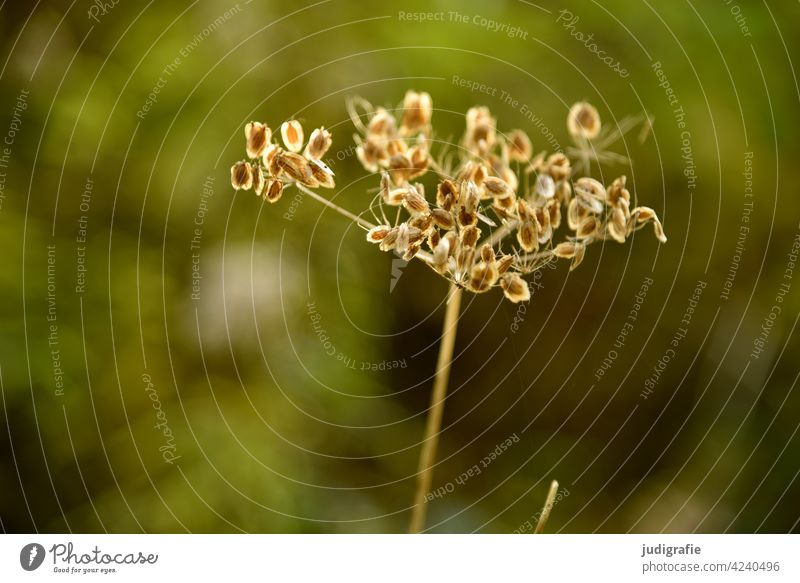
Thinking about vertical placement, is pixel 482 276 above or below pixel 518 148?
below

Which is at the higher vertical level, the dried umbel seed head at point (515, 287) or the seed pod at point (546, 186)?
the seed pod at point (546, 186)

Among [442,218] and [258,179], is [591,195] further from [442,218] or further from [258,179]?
[258,179]

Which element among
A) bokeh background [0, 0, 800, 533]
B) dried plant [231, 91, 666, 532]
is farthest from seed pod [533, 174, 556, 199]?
bokeh background [0, 0, 800, 533]

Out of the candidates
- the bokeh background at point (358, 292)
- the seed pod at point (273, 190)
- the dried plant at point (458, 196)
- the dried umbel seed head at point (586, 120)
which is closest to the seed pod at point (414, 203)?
the dried plant at point (458, 196)

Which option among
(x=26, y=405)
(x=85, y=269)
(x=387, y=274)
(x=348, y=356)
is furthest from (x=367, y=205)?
(x=26, y=405)

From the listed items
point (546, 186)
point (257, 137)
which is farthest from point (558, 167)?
point (257, 137)

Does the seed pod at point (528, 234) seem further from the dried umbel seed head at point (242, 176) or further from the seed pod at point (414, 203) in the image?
the dried umbel seed head at point (242, 176)
